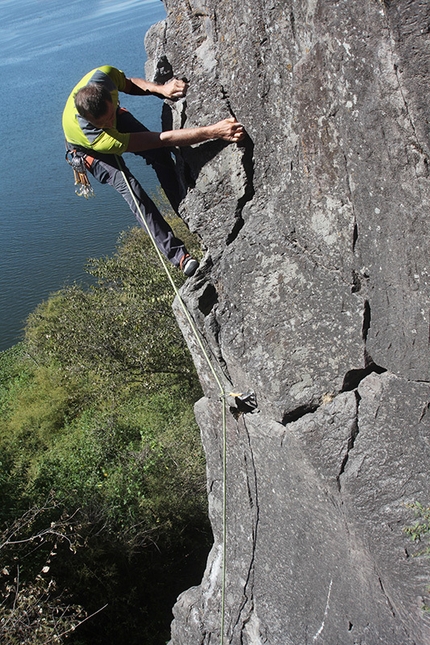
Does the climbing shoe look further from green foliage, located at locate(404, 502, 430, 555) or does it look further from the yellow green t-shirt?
green foliage, located at locate(404, 502, 430, 555)

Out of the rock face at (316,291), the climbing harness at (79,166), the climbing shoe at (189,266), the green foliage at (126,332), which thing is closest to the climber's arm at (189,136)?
the rock face at (316,291)

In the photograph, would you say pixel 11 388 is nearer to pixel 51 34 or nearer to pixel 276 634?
pixel 276 634

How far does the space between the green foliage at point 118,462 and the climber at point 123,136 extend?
16.1ft

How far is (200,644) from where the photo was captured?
557 cm

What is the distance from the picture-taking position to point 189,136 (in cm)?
439

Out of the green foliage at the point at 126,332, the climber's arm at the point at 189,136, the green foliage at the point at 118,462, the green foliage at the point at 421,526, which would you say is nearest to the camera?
the green foliage at the point at 421,526

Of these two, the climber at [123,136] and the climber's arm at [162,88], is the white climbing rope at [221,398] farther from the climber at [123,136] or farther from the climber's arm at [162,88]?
the climber's arm at [162,88]

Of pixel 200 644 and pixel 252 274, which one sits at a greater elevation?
pixel 252 274

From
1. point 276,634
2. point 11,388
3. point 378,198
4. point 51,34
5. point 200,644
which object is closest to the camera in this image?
point 378,198

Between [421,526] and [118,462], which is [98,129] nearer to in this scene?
[421,526]

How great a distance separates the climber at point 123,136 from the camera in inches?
171

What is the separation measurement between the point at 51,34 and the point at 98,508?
36.8 metres

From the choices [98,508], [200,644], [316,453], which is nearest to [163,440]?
[98,508]

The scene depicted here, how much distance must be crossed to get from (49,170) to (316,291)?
2204 cm
